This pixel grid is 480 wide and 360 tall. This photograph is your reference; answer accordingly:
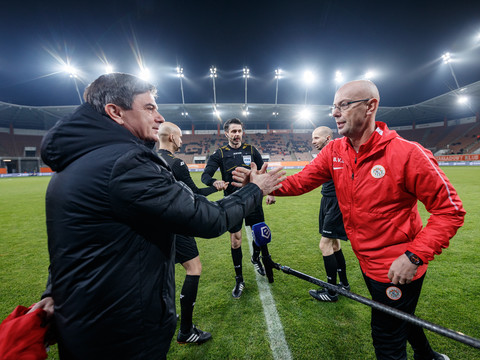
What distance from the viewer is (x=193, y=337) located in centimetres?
229

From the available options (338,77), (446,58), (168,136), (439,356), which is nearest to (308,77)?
(338,77)

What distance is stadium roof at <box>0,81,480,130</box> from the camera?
118 feet

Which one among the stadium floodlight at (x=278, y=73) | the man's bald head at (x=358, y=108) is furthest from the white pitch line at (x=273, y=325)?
the stadium floodlight at (x=278, y=73)

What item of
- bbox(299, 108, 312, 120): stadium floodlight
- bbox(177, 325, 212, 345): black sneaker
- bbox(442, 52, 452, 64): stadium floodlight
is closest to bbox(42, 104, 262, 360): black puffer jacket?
bbox(177, 325, 212, 345): black sneaker

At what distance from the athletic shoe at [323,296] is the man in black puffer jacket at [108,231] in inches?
97.6

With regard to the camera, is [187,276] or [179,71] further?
[179,71]

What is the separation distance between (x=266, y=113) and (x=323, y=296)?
150ft

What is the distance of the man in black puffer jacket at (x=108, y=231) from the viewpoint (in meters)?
0.97

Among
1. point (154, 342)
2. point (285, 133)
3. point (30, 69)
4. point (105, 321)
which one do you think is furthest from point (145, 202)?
point (285, 133)

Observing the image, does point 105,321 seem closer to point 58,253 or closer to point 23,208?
point 58,253

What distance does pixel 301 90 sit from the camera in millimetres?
43500

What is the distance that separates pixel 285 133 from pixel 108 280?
55227mm

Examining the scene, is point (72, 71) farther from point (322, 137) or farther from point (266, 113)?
point (322, 137)

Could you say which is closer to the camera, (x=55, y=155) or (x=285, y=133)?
(x=55, y=155)
